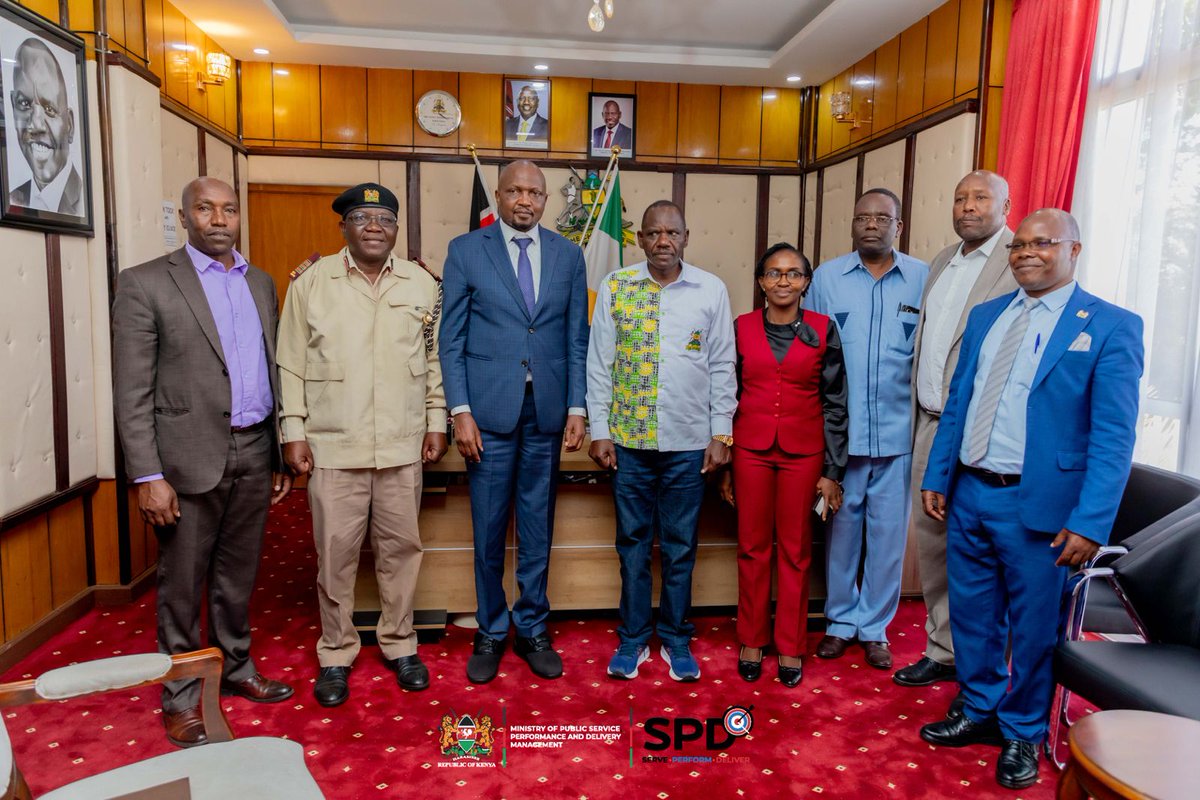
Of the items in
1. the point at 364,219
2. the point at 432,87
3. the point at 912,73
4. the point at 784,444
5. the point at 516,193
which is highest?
the point at 432,87

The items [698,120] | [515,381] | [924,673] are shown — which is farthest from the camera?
[698,120]

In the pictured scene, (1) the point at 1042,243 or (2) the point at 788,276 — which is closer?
(1) the point at 1042,243

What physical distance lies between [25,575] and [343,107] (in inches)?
163

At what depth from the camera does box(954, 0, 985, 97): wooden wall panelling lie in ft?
13.8

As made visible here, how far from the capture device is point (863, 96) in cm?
555

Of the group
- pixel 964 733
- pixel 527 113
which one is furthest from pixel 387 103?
pixel 964 733

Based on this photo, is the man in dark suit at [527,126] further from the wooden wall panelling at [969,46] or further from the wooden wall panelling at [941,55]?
the wooden wall panelling at [969,46]

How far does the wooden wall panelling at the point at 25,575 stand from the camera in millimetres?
3055

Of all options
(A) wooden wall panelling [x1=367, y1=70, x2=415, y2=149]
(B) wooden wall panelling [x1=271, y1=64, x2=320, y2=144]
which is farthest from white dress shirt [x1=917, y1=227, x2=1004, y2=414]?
(B) wooden wall panelling [x1=271, y1=64, x2=320, y2=144]

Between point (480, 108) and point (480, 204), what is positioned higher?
point (480, 108)

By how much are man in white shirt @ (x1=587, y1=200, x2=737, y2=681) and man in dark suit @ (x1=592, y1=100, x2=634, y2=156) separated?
3634 millimetres

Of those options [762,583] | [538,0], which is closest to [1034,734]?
[762,583]

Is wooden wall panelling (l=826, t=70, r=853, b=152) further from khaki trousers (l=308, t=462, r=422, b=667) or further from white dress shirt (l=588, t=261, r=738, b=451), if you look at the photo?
khaki trousers (l=308, t=462, r=422, b=667)

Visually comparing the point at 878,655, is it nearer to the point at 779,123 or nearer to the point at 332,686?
the point at 332,686
